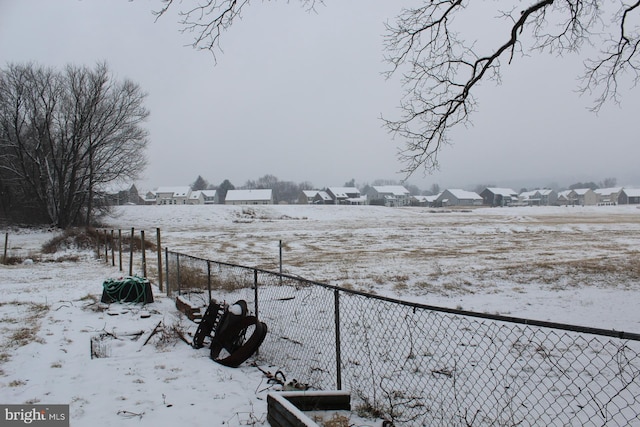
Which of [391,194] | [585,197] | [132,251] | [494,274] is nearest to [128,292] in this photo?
[132,251]

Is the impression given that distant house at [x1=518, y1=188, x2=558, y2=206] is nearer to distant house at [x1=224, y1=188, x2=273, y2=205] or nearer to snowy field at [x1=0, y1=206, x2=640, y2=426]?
distant house at [x1=224, y1=188, x2=273, y2=205]

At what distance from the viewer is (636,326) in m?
6.79

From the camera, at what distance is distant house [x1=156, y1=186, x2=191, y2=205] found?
11122 cm

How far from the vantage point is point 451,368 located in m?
4.97

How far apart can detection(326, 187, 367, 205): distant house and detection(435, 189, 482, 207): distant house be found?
2377cm

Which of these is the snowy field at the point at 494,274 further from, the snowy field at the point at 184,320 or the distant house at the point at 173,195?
the distant house at the point at 173,195

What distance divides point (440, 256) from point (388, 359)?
41.8 feet

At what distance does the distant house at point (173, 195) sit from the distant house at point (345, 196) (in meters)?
40.8

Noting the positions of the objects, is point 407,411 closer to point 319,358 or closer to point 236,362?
point 319,358

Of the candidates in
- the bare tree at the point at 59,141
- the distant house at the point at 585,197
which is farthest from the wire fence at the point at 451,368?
the distant house at the point at 585,197

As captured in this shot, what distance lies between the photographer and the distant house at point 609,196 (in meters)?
124

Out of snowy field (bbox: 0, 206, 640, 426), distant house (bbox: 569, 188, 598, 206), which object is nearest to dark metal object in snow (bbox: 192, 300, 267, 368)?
snowy field (bbox: 0, 206, 640, 426)

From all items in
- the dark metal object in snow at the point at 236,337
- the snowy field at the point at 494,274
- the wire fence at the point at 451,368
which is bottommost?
the snowy field at the point at 494,274

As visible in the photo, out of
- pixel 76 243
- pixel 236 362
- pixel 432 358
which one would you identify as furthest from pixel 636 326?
pixel 76 243
